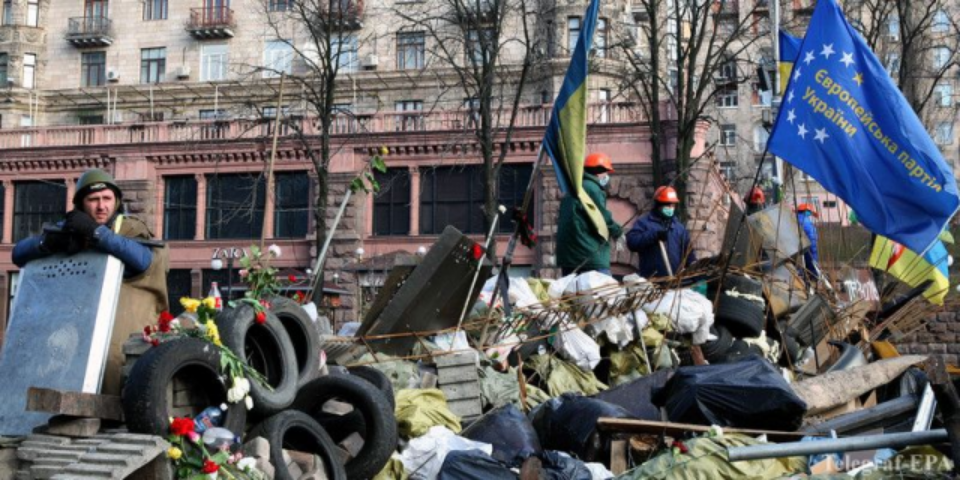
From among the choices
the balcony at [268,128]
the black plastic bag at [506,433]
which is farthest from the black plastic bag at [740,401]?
the balcony at [268,128]

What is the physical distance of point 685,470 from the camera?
657cm

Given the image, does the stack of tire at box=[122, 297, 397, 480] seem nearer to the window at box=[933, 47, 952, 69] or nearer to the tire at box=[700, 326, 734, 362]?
the tire at box=[700, 326, 734, 362]

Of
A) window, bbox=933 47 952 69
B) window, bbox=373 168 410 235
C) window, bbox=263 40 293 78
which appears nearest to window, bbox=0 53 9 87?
window, bbox=263 40 293 78

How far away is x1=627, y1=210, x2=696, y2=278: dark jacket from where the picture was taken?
10.9 meters

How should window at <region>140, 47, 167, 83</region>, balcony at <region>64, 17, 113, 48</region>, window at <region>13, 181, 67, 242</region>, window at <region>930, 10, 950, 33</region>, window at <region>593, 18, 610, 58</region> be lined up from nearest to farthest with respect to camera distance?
window at <region>593, 18, 610, 58</region>, window at <region>930, 10, 950, 33</region>, window at <region>13, 181, 67, 242</region>, balcony at <region>64, 17, 113, 48</region>, window at <region>140, 47, 167, 83</region>

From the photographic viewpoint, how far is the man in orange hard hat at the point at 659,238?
35.6ft

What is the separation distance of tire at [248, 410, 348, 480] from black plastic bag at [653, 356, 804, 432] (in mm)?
2515

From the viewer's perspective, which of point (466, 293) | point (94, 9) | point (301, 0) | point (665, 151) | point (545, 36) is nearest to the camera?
point (466, 293)

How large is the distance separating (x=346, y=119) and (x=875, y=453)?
31.0 metres

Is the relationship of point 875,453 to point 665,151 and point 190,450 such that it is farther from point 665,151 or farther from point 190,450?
point 665,151

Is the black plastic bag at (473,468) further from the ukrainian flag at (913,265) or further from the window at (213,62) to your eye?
the window at (213,62)

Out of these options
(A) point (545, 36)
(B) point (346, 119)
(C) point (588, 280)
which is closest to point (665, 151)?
(A) point (545, 36)

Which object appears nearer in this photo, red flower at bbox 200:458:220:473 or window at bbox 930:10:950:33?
red flower at bbox 200:458:220:473

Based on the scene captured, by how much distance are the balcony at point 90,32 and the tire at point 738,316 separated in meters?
37.9
